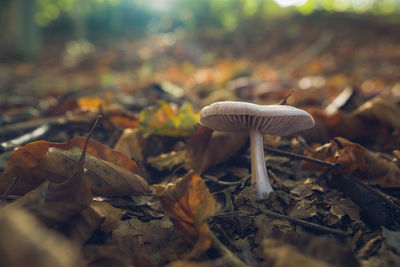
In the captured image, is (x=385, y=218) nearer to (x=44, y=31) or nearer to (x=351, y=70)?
(x=351, y=70)

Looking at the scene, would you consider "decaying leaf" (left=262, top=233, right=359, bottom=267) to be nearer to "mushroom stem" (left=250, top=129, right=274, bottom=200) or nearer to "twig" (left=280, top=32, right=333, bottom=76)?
"mushroom stem" (left=250, top=129, right=274, bottom=200)

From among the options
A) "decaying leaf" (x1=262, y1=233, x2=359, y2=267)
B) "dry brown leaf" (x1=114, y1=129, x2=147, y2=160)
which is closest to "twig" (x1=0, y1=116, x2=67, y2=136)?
"dry brown leaf" (x1=114, y1=129, x2=147, y2=160)

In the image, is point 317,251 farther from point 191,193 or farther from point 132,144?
point 132,144

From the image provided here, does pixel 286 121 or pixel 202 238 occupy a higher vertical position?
pixel 286 121

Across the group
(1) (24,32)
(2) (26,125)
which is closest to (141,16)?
(1) (24,32)

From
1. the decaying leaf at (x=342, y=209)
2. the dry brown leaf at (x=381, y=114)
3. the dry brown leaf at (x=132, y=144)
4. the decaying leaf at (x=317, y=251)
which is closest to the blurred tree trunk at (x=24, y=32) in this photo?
the dry brown leaf at (x=132, y=144)

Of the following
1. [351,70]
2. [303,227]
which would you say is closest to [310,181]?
[303,227]

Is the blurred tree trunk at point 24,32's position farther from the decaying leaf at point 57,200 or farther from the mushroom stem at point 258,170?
the mushroom stem at point 258,170
